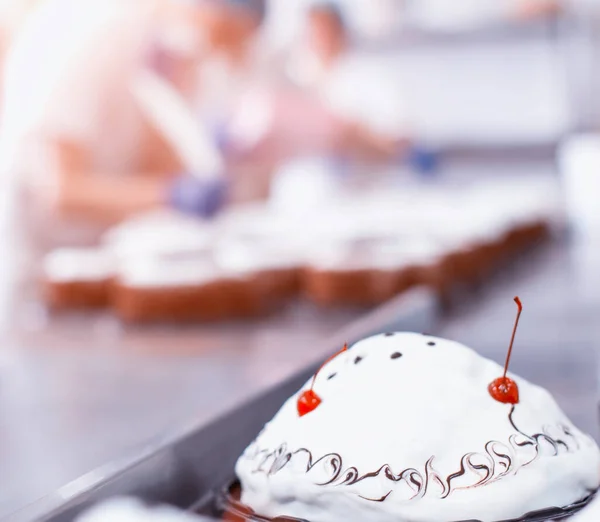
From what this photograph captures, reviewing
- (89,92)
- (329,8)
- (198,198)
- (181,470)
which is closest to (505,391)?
(181,470)

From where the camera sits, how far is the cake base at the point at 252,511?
52 cm

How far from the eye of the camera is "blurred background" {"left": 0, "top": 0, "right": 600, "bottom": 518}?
1.20 m

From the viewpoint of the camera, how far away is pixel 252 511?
57 cm

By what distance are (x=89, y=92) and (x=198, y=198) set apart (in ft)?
1.74

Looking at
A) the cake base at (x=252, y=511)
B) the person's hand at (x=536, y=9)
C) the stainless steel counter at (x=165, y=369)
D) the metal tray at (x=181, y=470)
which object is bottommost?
the stainless steel counter at (x=165, y=369)

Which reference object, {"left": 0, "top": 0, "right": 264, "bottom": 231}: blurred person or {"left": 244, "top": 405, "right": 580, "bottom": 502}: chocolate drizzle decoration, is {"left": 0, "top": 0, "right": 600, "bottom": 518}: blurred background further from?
{"left": 244, "top": 405, "right": 580, "bottom": 502}: chocolate drizzle decoration

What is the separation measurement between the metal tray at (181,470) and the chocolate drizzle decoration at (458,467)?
0.09 metres

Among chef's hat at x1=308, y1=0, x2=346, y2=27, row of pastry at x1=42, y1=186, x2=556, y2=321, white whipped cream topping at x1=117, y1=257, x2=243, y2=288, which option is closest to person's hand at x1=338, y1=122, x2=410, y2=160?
chef's hat at x1=308, y1=0, x2=346, y2=27

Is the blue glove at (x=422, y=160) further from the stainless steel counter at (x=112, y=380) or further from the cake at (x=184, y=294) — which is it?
the cake at (x=184, y=294)

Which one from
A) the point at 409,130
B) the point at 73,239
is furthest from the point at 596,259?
the point at 409,130

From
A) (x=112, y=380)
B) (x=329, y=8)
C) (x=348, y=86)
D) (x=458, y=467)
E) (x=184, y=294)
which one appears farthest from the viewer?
(x=348, y=86)

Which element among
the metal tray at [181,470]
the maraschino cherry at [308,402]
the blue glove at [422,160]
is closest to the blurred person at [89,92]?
the metal tray at [181,470]

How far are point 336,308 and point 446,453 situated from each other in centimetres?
115

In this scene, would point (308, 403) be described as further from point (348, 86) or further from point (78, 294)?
point (348, 86)
